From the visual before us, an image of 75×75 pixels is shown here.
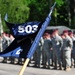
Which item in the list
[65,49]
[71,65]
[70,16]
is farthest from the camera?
[70,16]

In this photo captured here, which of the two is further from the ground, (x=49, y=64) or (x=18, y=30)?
(x=18, y=30)

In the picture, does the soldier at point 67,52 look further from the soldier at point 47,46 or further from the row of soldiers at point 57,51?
the soldier at point 47,46

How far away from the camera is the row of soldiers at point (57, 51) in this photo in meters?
17.2

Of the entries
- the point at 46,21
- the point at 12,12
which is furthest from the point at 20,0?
the point at 46,21

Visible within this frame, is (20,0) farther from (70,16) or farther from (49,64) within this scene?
(49,64)

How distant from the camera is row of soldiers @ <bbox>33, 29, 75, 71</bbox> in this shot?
17219mm

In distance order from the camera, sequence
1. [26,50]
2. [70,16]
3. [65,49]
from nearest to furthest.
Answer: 1. [26,50]
2. [65,49]
3. [70,16]

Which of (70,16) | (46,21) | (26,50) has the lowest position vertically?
(70,16)

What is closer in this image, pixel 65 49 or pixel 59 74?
pixel 59 74

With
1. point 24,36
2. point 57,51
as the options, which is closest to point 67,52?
point 57,51

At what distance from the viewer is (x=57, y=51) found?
58.2 feet

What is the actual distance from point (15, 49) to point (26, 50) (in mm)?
244

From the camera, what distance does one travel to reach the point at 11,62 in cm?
2142

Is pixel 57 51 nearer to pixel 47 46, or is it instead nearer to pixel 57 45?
pixel 57 45
